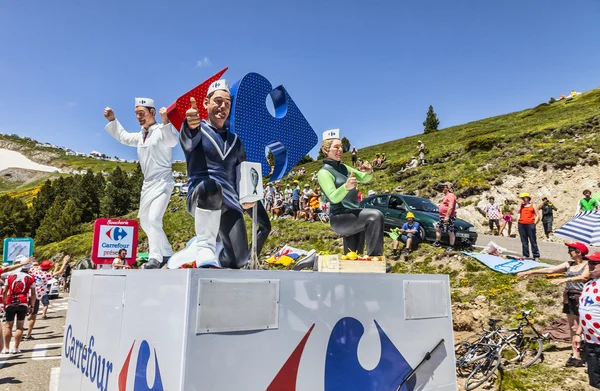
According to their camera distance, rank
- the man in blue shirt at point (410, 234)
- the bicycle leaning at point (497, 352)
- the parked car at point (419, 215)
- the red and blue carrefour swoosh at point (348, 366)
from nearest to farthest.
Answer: the red and blue carrefour swoosh at point (348, 366)
the bicycle leaning at point (497, 352)
the man in blue shirt at point (410, 234)
the parked car at point (419, 215)

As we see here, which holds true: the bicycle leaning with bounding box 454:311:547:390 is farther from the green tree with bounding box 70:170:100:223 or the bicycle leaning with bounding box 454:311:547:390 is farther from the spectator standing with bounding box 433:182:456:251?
the green tree with bounding box 70:170:100:223

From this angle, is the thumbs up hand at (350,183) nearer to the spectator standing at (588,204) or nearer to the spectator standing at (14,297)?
the spectator standing at (14,297)

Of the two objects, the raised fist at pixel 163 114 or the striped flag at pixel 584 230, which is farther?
the striped flag at pixel 584 230

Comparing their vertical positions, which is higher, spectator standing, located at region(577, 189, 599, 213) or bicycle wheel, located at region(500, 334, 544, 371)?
spectator standing, located at region(577, 189, 599, 213)

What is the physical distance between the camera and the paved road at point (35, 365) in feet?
20.5

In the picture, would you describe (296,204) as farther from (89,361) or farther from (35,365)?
(89,361)

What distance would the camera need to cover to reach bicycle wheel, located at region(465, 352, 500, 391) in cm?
659

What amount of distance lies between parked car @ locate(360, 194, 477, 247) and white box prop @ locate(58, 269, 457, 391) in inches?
386

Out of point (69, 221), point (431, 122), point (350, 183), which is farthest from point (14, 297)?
point (431, 122)

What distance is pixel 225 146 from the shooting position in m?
3.90

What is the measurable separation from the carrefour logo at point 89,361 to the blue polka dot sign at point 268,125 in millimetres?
2209

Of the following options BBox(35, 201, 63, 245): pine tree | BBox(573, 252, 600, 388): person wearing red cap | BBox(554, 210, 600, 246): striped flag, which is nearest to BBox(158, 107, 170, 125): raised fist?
BBox(573, 252, 600, 388): person wearing red cap

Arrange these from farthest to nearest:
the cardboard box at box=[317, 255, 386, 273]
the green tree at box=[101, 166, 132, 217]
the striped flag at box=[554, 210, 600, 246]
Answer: the green tree at box=[101, 166, 132, 217] < the striped flag at box=[554, 210, 600, 246] < the cardboard box at box=[317, 255, 386, 273]

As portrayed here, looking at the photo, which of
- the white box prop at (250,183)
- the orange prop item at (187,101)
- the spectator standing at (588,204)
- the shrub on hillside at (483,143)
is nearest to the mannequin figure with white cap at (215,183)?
the white box prop at (250,183)
